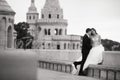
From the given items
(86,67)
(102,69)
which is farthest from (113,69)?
(86,67)

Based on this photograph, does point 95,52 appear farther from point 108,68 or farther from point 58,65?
point 58,65

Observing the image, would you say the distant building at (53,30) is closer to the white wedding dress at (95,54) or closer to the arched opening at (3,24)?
the arched opening at (3,24)

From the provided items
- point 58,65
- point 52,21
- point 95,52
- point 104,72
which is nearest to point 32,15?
point 52,21

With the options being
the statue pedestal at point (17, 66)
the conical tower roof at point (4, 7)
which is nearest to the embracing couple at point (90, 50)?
the statue pedestal at point (17, 66)

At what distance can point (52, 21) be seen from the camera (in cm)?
11900

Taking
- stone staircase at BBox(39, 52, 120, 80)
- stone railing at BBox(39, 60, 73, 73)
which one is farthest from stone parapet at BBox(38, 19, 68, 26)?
stone staircase at BBox(39, 52, 120, 80)

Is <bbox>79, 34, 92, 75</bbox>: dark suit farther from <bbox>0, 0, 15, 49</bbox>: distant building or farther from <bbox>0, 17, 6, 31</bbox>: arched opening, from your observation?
<bbox>0, 17, 6, 31</bbox>: arched opening

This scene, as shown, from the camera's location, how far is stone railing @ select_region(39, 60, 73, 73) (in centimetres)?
1260

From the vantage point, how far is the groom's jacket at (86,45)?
10680mm

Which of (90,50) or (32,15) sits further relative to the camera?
(32,15)

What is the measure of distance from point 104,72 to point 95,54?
113 centimetres

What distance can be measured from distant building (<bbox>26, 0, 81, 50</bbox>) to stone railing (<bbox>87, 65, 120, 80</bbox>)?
9882 cm

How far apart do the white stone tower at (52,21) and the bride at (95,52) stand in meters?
106

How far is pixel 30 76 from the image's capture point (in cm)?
264
